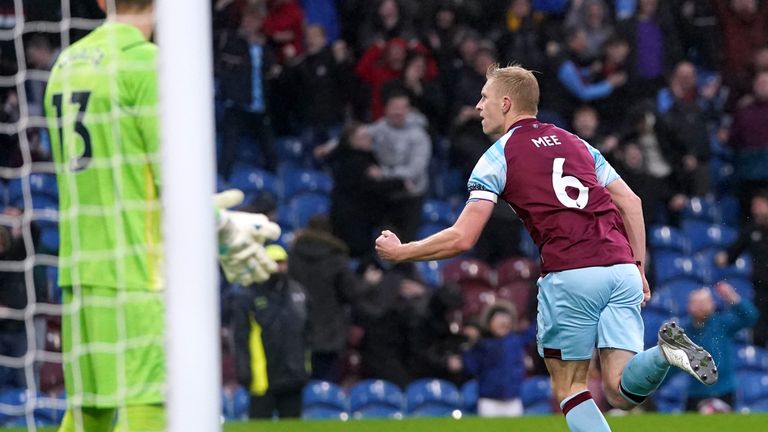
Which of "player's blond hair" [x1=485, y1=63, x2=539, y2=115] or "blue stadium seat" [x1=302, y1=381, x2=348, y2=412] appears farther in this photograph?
"blue stadium seat" [x1=302, y1=381, x2=348, y2=412]

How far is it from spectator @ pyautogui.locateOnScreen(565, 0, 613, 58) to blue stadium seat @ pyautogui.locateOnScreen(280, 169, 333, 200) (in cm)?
284

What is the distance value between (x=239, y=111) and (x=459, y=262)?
97.9 inches

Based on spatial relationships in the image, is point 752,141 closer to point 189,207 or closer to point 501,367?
point 501,367

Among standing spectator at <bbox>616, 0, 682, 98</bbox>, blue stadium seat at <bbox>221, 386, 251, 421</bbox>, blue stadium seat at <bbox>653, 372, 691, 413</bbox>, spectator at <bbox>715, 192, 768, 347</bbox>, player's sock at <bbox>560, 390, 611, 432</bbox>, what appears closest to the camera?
player's sock at <bbox>560, 390, 611, 432</bbox>

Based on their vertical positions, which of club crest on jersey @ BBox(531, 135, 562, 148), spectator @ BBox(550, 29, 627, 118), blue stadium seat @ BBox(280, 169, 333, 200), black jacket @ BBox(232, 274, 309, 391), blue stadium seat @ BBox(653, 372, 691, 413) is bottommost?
A: blue stadium seat @ BBox(653, 372, 691, 413)

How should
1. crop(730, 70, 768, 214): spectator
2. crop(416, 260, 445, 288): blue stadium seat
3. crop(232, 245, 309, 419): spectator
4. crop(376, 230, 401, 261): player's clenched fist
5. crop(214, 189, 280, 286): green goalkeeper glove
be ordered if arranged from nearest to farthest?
1. crop(214, 189, 280, 286): green goalkeeper glove
2. crop(376, 230, 401, 261): player's clenched fist
3. crop(232, 245, 309, 419): spectator
4. crop(416, 260, 445, 288): blue stadium seat
5. crop(730, 70, 768, 214): spectator

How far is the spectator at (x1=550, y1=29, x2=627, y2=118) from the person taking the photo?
12.5 meters

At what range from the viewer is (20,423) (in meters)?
10.9

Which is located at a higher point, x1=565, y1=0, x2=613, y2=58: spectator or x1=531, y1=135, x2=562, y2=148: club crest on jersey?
x1=565, y1=0, x2=613, y2=58: spectator

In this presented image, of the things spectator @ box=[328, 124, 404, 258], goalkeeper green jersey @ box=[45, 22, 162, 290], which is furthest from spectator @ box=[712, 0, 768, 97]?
goalkeeper green jersey @ box=[45, 22, 162, 290]

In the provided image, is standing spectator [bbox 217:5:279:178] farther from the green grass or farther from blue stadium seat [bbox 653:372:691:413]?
blue stadium seat [bbox 653:372:691:413]

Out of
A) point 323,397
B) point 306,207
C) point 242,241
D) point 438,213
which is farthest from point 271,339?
point 242,241

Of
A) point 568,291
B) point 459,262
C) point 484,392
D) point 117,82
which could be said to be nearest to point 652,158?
point 459,262

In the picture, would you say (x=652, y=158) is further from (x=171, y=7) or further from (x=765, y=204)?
(x=171, y=7)
